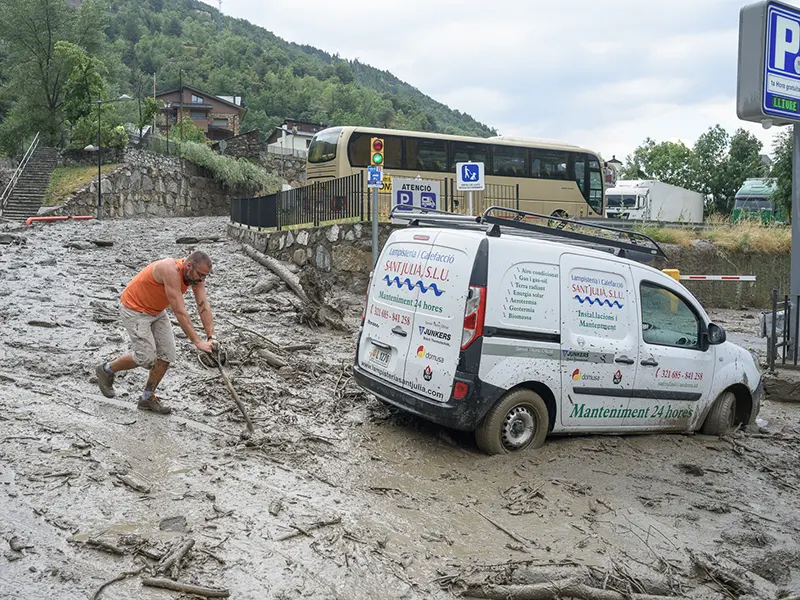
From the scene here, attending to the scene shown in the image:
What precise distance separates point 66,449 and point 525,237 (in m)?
4.06

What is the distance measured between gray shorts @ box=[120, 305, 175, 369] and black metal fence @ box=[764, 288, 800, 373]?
25.3 ft

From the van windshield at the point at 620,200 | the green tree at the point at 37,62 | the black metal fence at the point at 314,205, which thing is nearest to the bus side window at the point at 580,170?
the van windshield at the point at 620,200

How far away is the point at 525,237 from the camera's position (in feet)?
22.7

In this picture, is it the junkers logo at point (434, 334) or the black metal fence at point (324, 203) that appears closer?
the junkers logo at point (434, 334)

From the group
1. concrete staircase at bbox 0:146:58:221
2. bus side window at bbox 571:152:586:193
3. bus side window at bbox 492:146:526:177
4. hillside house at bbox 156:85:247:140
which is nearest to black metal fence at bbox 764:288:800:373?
bus side window at bbox 492:146:526:177

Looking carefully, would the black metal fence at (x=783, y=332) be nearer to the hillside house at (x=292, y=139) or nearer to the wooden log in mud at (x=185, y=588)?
the wooden log in mud at (x=185, y=588)

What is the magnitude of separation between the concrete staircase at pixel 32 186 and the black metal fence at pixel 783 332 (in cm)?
2926

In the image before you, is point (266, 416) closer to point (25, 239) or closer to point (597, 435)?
point (597, 435)

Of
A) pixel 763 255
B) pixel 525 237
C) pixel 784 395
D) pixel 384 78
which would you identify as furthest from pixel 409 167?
pixel 384 78

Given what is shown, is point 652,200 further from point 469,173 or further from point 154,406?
point 154,406

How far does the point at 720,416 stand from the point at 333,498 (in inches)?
179

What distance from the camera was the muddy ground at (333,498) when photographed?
4.31m

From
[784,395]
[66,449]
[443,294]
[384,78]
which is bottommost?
[784,395]

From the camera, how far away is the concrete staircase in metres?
32.9
